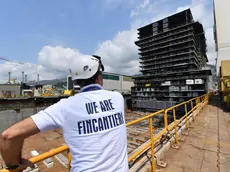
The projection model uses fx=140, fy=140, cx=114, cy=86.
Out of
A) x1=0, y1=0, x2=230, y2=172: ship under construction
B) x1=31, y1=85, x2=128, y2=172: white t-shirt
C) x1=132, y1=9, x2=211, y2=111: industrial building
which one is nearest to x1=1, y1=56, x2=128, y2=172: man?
x1=31, y1=85, x2=128, y2=172: white t-shirt

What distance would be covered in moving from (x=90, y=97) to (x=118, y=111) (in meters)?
0.29

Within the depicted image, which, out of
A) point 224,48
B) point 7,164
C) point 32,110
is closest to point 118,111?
point 7,164

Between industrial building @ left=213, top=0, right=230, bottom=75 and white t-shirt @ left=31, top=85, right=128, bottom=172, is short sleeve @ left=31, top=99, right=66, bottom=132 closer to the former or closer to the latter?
white t-shirt @ left=31, top=85, right=128, bottom=172

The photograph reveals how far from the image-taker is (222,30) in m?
32.1

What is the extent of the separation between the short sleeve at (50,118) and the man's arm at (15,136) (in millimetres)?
33

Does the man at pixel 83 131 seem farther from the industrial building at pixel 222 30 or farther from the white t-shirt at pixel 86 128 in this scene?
the industrial building at pixel 222 30

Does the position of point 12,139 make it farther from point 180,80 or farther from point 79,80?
point 180,80

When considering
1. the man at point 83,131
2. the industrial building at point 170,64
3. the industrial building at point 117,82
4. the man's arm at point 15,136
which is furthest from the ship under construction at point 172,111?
the industrial building at point 117,82

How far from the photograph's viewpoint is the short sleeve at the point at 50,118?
3.04ft

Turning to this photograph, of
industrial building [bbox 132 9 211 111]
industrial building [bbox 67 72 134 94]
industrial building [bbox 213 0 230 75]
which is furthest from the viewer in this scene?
industrial building [bbox 67 72 134 94]

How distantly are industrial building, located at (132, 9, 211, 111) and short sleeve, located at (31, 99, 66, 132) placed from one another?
48.0 m

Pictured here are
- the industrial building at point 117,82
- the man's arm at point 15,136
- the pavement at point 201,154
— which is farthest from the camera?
the industrial building at point 117,82

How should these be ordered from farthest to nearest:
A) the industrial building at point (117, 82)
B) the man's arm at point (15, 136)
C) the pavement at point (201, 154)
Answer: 1. the industrial building at point (117, 82)
2. the pavement at point (201, 154)
3. the man's arm at point (15, 136)

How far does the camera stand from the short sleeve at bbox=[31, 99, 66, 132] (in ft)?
3.04
